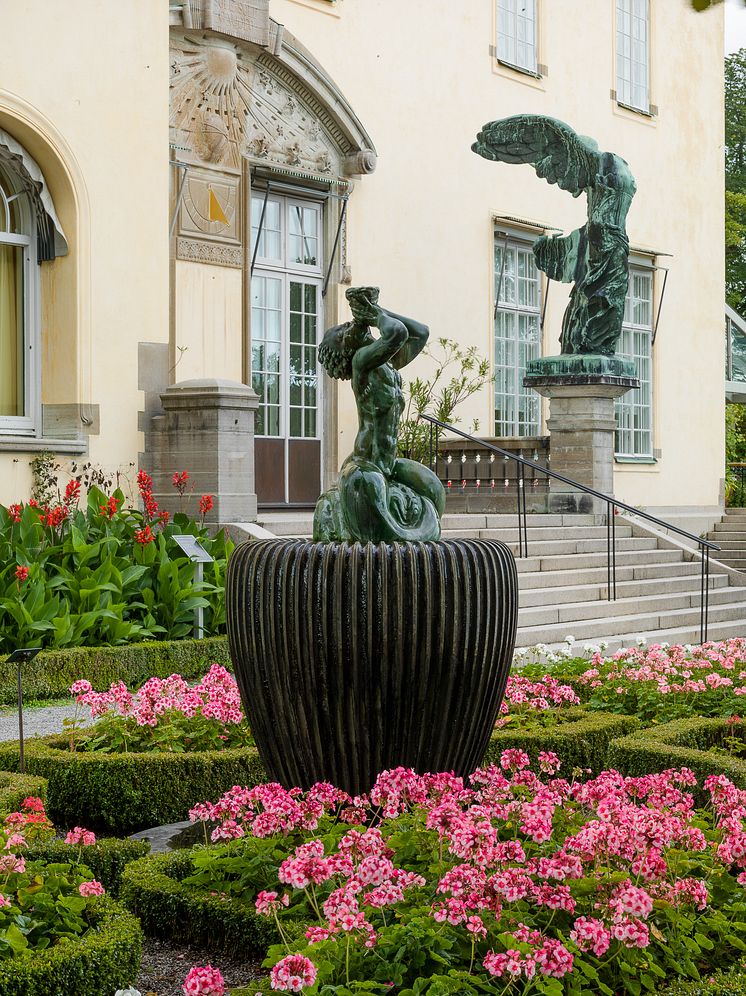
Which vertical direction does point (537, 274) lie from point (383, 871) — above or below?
above

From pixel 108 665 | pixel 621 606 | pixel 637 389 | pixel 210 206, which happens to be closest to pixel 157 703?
pixel 108 665

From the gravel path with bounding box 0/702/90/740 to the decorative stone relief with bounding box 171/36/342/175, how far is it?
22.9 ft

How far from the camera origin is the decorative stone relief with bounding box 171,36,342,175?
43.5ft

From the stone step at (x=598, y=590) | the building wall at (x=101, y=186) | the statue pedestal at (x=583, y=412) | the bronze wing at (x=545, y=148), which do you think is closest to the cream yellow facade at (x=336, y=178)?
the building wall at (x=101, y=186)

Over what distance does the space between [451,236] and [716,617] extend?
5922mm

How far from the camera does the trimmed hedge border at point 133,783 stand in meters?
5.54

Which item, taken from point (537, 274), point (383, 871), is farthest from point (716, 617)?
point (383, 871)

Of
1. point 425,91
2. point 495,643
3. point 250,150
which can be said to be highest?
point 425,91

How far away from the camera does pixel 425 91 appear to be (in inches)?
642

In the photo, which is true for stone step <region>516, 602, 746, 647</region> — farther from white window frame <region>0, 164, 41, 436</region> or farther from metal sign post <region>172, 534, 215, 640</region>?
white window frame <region>0, 164, 41, 436</region>

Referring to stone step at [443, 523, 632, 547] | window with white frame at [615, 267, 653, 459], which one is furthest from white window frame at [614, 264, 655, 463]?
stone step at [443, 523, 632, 547]

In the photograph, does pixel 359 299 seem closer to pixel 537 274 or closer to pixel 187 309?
pixel 187 309

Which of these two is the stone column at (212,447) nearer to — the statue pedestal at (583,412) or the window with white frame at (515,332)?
the statue pedestal at (583,412)

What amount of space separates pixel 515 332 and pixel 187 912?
14.3 metres
